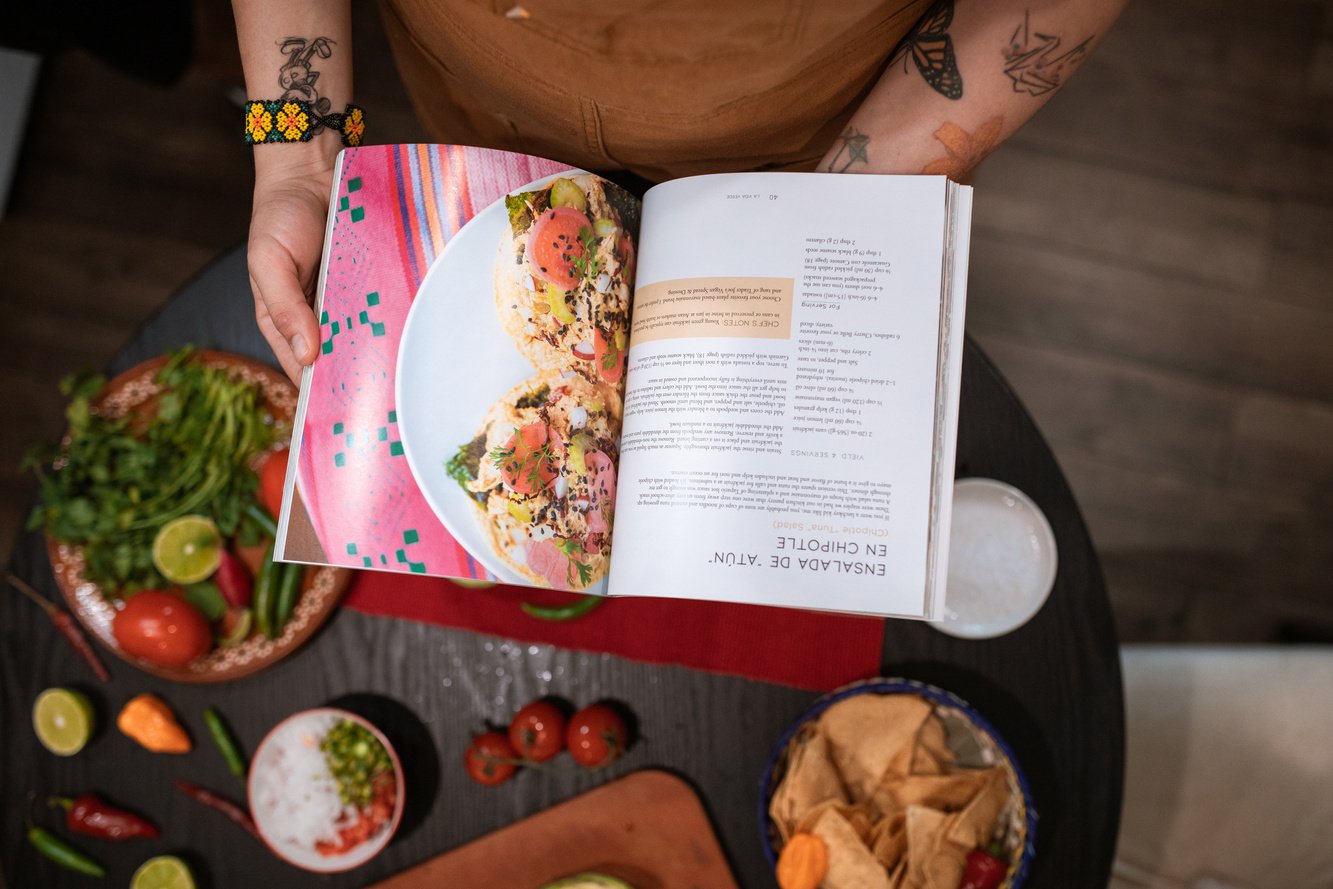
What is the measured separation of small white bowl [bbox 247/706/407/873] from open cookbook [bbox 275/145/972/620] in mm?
449

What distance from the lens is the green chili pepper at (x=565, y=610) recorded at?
111cm

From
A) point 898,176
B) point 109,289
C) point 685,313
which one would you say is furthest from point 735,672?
point 109,289

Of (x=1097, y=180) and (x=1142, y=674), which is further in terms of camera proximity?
(x=1097, y=180)

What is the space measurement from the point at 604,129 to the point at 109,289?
174cm

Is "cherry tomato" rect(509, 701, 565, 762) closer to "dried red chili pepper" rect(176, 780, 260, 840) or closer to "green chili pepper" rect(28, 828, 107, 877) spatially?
"dried red chili pepper" rect(176, 780, 260, 840)

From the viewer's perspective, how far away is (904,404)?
0.76m

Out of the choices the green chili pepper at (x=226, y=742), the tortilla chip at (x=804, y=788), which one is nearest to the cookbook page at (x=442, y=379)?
the tortilla chip at (x=804, y=788)

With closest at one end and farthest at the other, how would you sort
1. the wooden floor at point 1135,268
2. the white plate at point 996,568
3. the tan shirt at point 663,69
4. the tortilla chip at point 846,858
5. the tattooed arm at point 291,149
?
the tan shirt at point 663,69 < the tattooed arm at point 291,149 < the tortilla chip at point 846,858 < the white plate at point 996,568 < the wooden floor at point 1135,268

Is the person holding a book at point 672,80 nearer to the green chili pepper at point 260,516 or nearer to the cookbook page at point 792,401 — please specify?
the cookbook page at point 792,401

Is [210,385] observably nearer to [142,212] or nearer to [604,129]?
[604,129]

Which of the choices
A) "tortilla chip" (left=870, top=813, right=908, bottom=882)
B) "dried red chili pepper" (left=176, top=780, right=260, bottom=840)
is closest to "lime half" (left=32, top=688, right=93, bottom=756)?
"dried red chili pepper" (left=176, top=780, right=260, bottom=840)

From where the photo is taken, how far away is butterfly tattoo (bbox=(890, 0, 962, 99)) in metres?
0.79

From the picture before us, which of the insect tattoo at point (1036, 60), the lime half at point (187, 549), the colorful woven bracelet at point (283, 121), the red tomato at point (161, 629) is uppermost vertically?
the insect tattoo at point (1036, 60)

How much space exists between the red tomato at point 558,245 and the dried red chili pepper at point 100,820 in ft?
3.11
